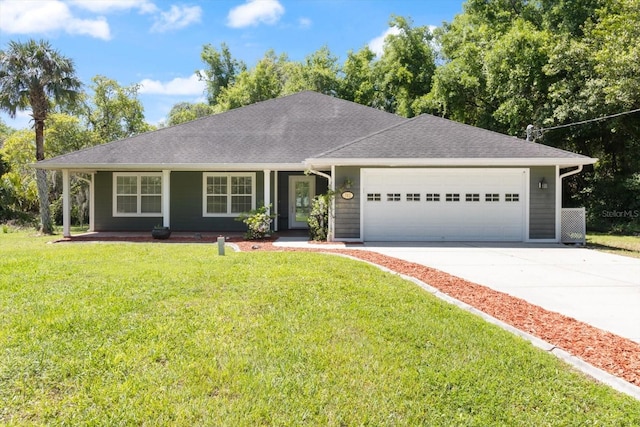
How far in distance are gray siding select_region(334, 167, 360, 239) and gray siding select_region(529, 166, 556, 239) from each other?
509 centimetres

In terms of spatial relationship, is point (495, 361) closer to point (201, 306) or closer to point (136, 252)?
point (201, 306)

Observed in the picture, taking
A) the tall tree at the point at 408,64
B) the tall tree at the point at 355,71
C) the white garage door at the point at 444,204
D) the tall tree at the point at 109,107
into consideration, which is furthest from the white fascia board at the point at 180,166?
the tall tree at the point at 355,71

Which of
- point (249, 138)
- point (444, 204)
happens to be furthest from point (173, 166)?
point (444, 204)

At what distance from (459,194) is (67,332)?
36.6 ft

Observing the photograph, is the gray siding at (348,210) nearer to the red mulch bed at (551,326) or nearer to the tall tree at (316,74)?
the red mulch bed at (551,326)

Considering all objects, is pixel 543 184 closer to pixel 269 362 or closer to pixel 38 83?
pixel 269 362

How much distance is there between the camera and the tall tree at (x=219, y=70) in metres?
43.4

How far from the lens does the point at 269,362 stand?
3.65 meters

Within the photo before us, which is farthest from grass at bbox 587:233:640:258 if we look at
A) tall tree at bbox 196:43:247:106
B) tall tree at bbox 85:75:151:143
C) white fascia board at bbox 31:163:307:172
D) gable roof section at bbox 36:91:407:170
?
tall tree at bbox 196:43:247:106

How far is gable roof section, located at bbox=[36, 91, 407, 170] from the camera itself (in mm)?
14414

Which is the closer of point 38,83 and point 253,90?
point 38,83

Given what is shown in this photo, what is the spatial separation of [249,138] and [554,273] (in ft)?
37.6

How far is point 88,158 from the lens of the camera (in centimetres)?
1460

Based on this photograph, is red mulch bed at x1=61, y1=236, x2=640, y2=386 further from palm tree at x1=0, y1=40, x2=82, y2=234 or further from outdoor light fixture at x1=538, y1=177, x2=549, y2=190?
palm tree at x1=0, y1=40, x2=82, y2=234
